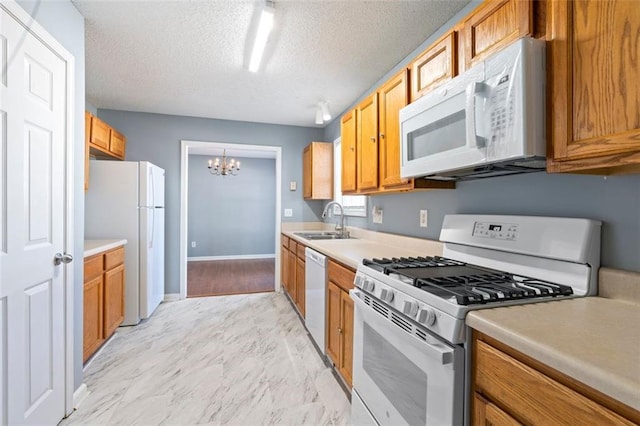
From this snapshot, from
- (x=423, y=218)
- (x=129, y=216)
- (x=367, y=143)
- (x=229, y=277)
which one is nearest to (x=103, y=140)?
(x=129, y=216)

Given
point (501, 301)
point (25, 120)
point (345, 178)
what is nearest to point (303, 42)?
point (345, 178)

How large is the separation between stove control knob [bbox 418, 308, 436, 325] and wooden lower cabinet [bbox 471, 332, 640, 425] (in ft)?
0.45

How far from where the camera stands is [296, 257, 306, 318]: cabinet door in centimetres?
295

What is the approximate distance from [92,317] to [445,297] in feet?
8.27

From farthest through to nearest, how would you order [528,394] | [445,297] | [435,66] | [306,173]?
[306,173]
[435,66]
[445,297]
[528,394]

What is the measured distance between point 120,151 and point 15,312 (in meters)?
2.72

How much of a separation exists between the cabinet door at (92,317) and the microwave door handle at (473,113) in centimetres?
257

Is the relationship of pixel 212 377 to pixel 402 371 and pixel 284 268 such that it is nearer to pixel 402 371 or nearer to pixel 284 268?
pixel 402 371

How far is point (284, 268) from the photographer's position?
13.2 feet

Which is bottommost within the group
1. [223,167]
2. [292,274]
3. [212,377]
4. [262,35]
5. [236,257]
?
[212,377]

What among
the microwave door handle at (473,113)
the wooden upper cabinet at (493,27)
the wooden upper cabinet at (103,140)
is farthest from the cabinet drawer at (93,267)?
the wooden upper cabinet at (493,27)

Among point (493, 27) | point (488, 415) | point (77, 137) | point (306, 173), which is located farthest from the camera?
point (306, 173)

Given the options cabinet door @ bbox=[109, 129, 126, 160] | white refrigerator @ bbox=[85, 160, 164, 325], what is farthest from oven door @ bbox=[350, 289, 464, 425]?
cabinet door @ bbox=[109, 129, 126, 160]

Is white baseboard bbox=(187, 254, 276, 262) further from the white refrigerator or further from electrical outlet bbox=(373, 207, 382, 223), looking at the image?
electrical outlet bbox=(373, 207, 382, 223)
